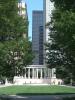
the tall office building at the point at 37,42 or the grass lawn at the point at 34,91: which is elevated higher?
the tall office building at the point at 37,42

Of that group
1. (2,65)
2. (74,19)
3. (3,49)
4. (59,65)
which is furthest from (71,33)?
(59,65)

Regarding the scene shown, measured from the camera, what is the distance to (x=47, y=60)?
3212 centimetres

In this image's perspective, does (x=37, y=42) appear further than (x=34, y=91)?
Yes

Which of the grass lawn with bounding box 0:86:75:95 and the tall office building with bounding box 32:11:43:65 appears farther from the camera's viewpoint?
the grass lawn with bounding box 0:86:75:95

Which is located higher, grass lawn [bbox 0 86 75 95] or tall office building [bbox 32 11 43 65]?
tall office building [bbox 32 11 43 65]

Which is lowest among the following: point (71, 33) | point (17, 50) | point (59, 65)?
point (59, 65)

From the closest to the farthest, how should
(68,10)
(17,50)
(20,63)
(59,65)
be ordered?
(68,10) < (17,50) < (20,63) < (59,65)

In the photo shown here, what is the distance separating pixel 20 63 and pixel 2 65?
1.51m

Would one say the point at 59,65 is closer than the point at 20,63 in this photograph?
No

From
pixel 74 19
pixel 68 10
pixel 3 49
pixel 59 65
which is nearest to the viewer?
pixel 74 19

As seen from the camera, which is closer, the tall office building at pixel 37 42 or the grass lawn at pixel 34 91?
the tall office building at pixel 37 42

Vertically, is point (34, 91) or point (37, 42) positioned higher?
point (37, 42)

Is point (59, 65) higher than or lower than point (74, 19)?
lower

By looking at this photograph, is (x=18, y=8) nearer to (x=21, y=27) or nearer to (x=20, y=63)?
(x=21, y=27)
